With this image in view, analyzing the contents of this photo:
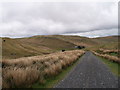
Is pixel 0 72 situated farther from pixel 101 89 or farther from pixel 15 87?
pixel 101 89

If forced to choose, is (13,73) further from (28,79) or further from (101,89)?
(101,89)

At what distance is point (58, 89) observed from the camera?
618 centimetres

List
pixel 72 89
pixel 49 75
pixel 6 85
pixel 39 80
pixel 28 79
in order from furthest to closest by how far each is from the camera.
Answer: pixel 49 75 < pixel 39 80 < pixel 28 79 < pixel 72 89 < pixel 6 85

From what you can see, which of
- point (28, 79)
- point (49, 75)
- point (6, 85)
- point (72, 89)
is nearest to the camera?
point (6, 85)

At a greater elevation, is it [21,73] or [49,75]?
[21,73]

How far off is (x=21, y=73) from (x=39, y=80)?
110 cm

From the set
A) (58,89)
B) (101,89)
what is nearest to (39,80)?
(58,89)

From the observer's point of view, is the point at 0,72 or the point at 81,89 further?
the point at 0,72

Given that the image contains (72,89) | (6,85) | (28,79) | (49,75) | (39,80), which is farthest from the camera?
(49,75)

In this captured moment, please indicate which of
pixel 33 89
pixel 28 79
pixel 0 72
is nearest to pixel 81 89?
pixel 33 89

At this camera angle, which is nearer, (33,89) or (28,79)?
(33,89)

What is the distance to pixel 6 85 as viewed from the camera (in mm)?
5754

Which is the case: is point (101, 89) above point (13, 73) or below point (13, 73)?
below

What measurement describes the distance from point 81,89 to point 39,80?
2.45 metres
